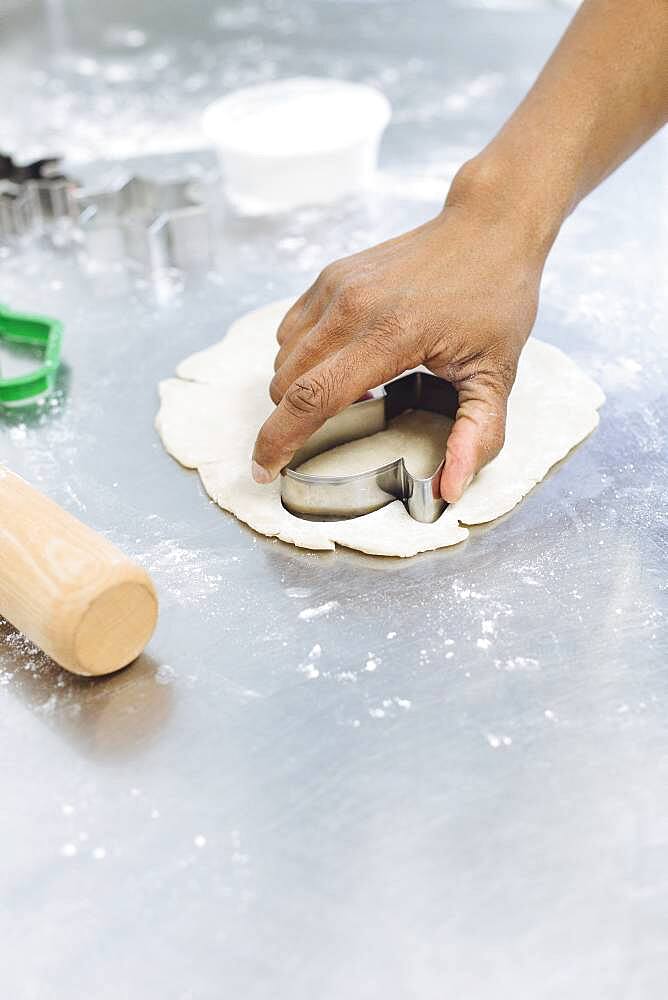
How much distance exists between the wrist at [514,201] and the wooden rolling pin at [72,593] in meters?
0.60

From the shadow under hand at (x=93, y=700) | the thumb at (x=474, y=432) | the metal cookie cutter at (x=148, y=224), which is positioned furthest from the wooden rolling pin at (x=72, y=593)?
the metal cookie cutter at (x=148, y=224)

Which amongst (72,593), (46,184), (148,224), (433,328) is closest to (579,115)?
(433,328)

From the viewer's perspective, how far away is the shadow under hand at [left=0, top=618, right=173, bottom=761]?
88cm

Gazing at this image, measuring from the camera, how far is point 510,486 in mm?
1132

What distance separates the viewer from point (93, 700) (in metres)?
0.92

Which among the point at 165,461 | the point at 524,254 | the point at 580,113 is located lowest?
the point at 165,461

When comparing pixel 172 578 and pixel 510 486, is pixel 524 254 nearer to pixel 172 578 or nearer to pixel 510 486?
pixel 510 486

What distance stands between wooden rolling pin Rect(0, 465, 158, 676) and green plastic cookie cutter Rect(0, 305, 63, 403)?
0.42 metres

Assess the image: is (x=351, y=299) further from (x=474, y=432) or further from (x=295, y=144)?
(x=295, y=144)

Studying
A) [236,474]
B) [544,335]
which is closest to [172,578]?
[236,474]

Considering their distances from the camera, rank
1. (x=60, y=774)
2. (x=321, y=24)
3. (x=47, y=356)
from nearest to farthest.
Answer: (x=60, y=774), (x=47, y=356), (x=321, y=24)

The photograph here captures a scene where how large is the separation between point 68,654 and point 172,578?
7.7 inches

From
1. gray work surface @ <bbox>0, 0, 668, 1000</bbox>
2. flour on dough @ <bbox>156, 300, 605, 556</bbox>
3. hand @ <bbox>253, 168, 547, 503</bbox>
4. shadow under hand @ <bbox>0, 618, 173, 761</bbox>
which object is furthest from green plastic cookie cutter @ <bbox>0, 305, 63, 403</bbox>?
shadow under hand @ <bbox>0, 618, 173, 761</bbox>

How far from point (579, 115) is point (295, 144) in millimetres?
640
